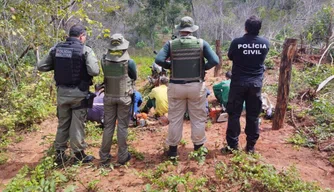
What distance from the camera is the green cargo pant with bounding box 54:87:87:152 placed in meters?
3.62

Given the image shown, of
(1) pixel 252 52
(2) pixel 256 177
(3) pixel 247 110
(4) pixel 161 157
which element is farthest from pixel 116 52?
(2) pixel 256 177

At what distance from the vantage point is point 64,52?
11.5 ft

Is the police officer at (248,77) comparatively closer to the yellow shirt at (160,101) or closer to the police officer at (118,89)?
the police officer at (118,89)

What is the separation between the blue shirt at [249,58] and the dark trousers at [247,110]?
0.36 ft

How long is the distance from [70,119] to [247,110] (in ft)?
8.05

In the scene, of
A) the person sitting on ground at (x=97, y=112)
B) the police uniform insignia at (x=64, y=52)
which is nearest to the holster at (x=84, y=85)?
the police uniform insignia at (x=64, y=52)

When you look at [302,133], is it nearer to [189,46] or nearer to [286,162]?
[286,162]

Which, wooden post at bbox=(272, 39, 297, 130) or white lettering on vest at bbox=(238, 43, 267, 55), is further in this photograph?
wooden post at bbox=(272, 39, 297, 130)

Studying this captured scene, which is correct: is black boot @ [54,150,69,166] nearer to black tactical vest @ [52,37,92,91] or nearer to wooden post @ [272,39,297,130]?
black tactical vest @ [52,37,92,91]

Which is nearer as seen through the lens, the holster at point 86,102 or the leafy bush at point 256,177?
the leafy bush at point 256,177

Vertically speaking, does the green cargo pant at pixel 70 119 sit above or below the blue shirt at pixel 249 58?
below

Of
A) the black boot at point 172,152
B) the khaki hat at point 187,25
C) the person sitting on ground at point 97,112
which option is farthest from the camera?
the person sitting on ground at point 97,112

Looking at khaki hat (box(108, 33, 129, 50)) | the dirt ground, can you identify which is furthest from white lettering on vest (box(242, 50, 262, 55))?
khaki hat (box(108, 33, 129, 50))

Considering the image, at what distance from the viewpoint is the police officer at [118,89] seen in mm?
3562
